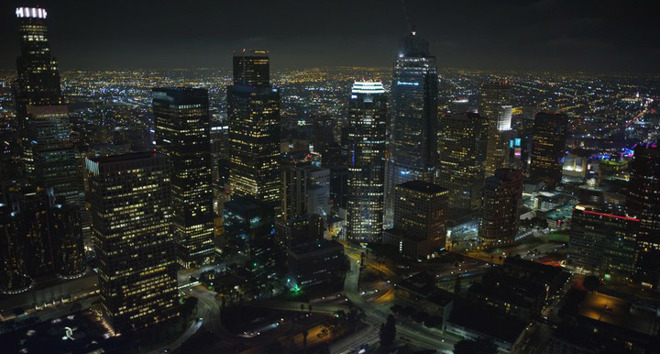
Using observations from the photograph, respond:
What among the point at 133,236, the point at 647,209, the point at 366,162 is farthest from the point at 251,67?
the point at 647,209

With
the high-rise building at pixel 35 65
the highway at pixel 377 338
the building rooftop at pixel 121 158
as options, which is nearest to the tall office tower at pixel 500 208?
the highway at pixel 377 338

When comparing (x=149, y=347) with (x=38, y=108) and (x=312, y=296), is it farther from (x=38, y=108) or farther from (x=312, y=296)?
(x=38, y=108)

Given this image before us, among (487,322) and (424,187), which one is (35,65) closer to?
(424,187)

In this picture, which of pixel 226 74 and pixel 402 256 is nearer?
pixel 402 256

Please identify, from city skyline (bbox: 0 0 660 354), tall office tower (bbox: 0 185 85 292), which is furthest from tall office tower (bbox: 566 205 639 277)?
tall office tower (bbox: 0 185 85 292)

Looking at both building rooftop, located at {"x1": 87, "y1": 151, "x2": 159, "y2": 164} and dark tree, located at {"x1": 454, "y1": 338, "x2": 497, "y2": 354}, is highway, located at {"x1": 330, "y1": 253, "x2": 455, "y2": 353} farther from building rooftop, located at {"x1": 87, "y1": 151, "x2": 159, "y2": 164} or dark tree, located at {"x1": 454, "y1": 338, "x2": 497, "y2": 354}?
building rooftop, located at {"x1": 87, "y1": 151, "x2": 159, "y2": 164}

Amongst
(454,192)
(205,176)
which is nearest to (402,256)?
(454,192)

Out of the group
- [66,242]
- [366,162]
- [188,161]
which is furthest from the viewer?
[366,162]
